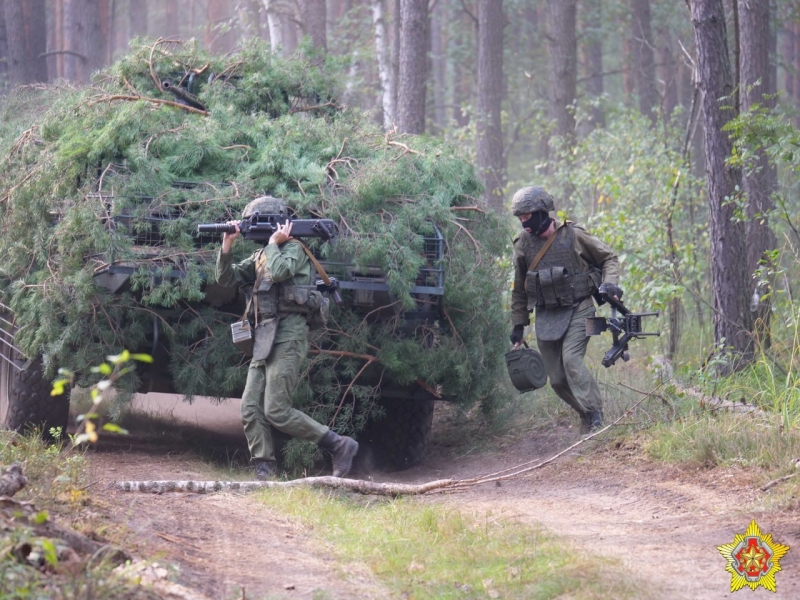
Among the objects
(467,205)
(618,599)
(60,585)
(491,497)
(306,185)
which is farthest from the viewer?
(467,205)

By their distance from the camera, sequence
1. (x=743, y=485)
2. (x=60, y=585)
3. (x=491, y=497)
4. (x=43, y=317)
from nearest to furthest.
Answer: (x=60, y=585) < (x=743, y=485) < (x=491, y=497) < (x=43, y=317)

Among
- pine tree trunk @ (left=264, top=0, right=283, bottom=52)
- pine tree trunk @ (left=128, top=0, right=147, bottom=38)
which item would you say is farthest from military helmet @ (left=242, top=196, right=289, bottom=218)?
pine tree trunk @ (left=128, top=0, right=147, bottom=38)

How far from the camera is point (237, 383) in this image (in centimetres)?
699

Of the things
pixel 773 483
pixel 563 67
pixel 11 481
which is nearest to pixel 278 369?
pixel 11 481

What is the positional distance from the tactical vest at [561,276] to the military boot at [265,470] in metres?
2.35

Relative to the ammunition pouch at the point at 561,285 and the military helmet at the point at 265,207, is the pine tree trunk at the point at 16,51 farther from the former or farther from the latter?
the ammunition pouch at the point at 561,285

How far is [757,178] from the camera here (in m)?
9.34

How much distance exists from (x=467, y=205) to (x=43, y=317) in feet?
10.5

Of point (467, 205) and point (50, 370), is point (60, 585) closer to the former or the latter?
point (50, 370)

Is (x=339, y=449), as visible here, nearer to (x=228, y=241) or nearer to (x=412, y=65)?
(x=228, y=241)

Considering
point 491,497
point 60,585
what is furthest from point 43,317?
point 60,585

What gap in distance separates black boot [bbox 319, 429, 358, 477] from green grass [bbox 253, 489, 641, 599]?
0.90m

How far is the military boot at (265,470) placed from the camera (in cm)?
659

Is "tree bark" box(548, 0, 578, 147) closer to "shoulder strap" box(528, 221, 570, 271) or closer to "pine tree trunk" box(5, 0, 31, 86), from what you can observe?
"pine tree trunk" box(5, 0, 31, 86)
